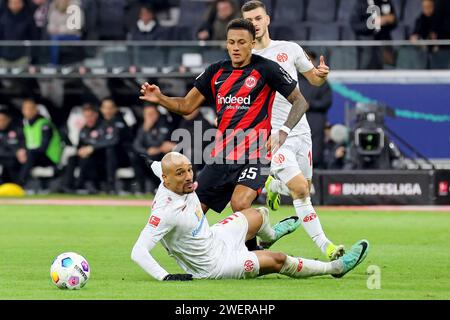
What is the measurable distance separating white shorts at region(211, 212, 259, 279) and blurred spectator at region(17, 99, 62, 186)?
14.1 metres

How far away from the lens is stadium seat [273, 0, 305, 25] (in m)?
23.8

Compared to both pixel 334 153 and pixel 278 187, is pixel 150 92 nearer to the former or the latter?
pixel 278 187

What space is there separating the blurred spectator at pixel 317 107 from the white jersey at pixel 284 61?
912 centimetres

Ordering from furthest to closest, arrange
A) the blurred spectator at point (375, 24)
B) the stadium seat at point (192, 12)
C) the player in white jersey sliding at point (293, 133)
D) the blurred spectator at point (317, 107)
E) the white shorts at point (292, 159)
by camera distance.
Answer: the stadium seat at point (192, 12) → the blurred spectator at point (375, 24) → the blurred spectator at point (317, 107) → the white shorts at point (292, 159) → the player in white jersey sliding at point (293, 133)

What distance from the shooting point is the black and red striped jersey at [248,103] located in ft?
37.4

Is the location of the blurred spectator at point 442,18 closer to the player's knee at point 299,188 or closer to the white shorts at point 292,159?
the white shorts at point 292,159

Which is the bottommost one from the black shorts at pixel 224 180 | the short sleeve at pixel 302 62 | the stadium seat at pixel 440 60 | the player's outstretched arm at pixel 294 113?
the black shorts at pixel 224 180

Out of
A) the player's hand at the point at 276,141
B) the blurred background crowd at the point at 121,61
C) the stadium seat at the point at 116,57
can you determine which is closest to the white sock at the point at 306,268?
the player's hand at the point at 276,141

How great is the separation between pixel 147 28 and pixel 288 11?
2835mm

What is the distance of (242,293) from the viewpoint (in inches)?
372

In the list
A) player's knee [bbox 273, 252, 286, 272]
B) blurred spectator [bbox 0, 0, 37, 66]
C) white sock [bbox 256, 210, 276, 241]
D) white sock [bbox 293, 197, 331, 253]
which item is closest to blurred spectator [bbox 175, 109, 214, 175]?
blurred spectator [bbox 0, 0, 37, 66]

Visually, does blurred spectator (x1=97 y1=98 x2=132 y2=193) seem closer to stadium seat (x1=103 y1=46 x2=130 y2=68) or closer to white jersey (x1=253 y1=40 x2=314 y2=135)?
stadium seat (x1=103 y1=46 x2=130 y2=68)

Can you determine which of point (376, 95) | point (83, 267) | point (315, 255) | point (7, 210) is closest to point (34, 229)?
point (7, 210)

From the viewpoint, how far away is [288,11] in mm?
23859
